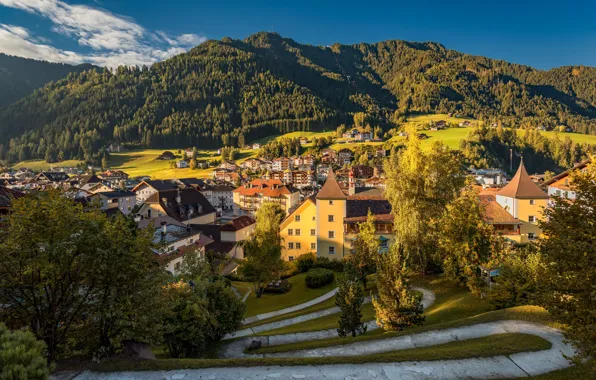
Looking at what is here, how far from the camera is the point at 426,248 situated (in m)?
29.5

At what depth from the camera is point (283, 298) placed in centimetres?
3359

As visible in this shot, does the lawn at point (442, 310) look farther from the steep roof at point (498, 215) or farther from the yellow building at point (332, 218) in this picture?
the steep roof at point (498, 215)

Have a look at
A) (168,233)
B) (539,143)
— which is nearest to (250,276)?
(168,233)

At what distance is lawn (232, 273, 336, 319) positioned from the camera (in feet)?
101

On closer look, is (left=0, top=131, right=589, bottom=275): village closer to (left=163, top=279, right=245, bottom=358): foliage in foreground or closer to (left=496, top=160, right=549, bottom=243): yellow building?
(left=496, top=160, right=549, bottom=243): yellow building

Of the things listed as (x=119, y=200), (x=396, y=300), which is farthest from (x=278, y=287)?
(x=119, y=200)

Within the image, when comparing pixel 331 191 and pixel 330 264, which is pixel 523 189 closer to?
pixel 331 191

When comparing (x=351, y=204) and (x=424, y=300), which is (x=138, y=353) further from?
(x=351, y=204)

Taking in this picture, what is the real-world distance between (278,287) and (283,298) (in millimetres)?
2610

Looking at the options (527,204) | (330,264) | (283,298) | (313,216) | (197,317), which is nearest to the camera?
(197,317)

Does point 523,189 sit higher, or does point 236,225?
point 523,189

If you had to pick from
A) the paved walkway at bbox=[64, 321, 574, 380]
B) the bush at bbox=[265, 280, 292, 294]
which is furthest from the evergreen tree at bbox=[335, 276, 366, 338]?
the bush at bbox=[265, 280, 292, 294]

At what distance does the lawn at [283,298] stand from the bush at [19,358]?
22.5 metres

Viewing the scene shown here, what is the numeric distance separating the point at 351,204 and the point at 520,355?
32.4m
